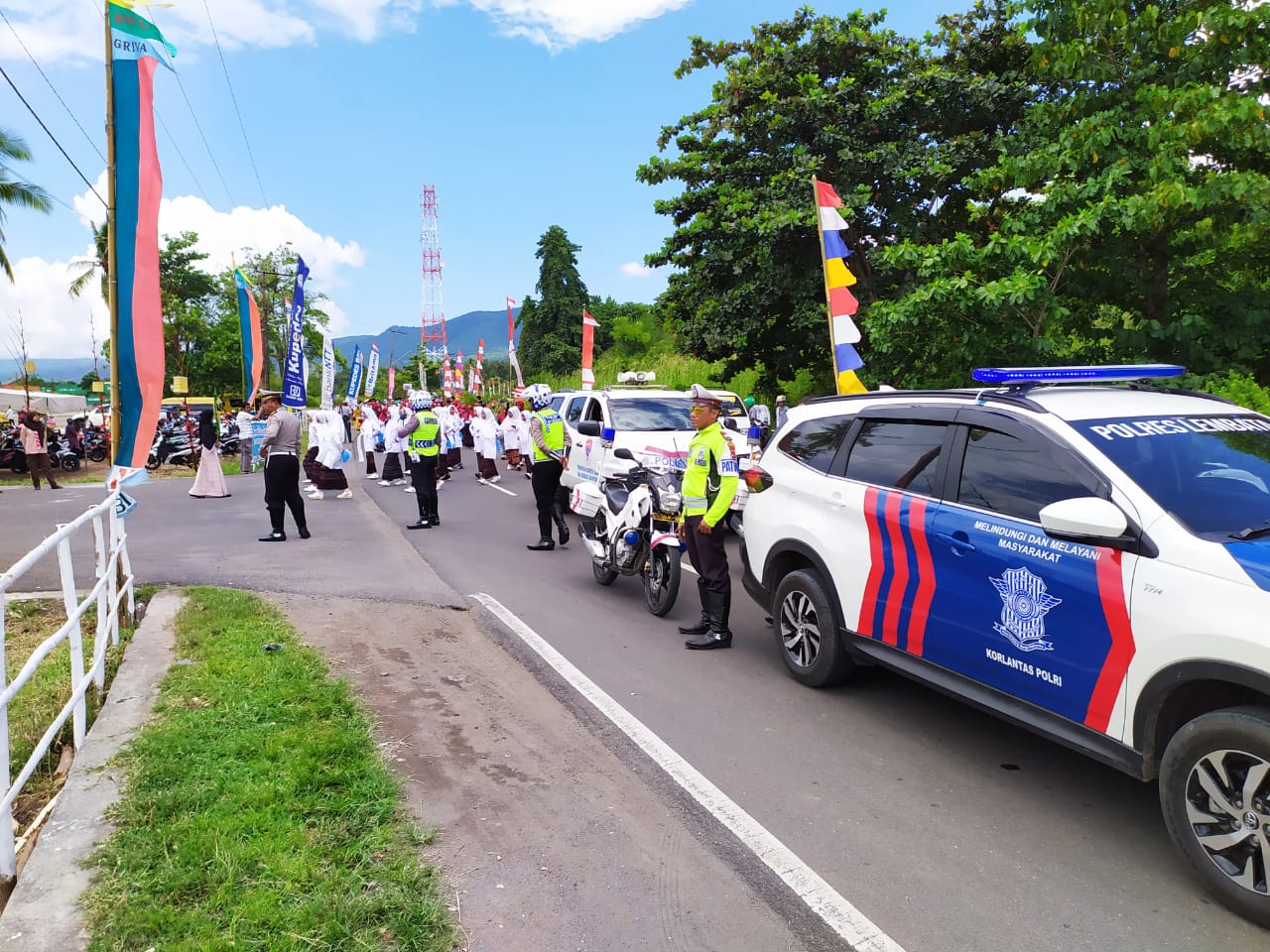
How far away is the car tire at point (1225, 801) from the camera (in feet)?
9.60

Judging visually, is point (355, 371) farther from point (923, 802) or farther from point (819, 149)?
point (923, 802)

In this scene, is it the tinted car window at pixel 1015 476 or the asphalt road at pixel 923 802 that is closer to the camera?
the asphalt road at pixel 923 802

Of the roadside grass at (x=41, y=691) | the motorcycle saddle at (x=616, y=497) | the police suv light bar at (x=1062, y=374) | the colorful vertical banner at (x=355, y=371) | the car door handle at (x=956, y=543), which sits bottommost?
the roadside grass at (x=41, y=691)

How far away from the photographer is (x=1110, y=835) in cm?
364

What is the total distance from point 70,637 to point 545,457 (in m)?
6.38

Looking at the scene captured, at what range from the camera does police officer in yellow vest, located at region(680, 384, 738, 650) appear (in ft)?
20.6

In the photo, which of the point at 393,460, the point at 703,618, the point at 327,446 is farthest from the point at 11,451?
the point at 703,618

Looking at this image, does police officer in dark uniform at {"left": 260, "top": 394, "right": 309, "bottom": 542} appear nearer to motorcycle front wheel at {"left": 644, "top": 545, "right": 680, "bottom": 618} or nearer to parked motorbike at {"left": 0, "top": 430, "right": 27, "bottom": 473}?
motorcycle front wheel at {"left": 644, "top": 545, "right": 680, "bottom": 618}

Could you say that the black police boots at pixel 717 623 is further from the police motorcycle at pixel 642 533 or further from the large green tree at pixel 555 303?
the large green tree at pixel 555 303

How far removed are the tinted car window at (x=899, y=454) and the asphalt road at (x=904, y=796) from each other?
55.8 inches

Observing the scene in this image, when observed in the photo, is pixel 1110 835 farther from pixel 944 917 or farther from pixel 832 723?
pixel 832 723

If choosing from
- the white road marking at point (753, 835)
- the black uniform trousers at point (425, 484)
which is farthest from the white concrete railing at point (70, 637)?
the black uniform trousers at point (425, 484)

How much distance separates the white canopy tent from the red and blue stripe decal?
111ft

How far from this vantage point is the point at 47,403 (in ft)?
109
